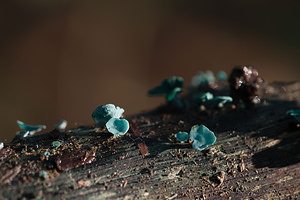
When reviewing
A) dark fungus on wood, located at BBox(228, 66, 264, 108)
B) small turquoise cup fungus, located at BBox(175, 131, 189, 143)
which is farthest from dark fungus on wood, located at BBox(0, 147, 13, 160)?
dark fungus on wood, located at BBox(228, 66, 264, 108)

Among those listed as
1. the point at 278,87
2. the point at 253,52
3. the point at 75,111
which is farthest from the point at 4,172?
the point at 253,52

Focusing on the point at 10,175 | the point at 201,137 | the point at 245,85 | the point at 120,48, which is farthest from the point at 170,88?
the point at 120,48

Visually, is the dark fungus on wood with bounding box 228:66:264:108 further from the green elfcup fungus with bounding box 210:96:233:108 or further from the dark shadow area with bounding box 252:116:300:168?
the dark shadow area with bounding box 252:116:300:168

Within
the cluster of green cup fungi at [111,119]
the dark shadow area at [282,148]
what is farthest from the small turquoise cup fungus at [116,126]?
the dark shadow area at [282,148]

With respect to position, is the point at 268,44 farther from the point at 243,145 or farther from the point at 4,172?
the point at 4,172

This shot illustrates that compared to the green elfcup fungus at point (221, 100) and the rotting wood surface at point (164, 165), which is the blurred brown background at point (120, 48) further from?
the rotting wood surface at point (164, 165)
